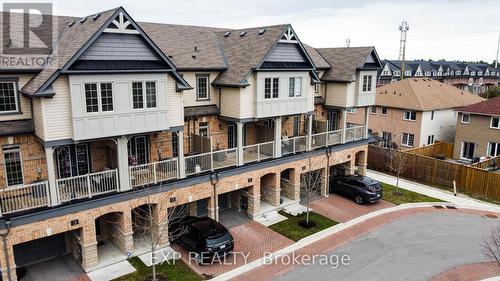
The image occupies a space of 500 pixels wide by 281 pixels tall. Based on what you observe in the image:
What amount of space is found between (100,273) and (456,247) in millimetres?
18119

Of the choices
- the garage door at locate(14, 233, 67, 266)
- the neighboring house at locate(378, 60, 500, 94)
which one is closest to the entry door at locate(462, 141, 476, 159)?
the garage door at locate(14, 233, 67, 266)

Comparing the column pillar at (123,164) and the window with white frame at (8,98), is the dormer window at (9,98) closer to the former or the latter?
the window with white frame at (8,98)

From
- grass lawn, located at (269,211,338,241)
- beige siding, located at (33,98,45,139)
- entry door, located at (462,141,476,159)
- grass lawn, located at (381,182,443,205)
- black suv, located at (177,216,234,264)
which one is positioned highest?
beige siding, located at (33,98,45,139)

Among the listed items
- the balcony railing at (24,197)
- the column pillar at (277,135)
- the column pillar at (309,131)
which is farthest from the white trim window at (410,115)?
the balcony railing at (24,197)

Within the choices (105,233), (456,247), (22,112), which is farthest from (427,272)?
(22,112)

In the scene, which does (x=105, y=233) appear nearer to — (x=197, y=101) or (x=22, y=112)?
(x=22, y=112)

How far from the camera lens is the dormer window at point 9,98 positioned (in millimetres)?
16500

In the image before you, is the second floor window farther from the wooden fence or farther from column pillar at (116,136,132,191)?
column pillar at (116,136,132,191)

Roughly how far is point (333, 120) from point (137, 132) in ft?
63.9

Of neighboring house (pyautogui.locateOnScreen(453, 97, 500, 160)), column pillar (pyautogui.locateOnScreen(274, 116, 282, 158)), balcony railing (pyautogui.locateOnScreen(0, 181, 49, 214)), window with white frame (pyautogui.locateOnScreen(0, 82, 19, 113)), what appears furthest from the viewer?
neighboring house (pyautogui.locateOnScreen(453, 97, 500, 160))

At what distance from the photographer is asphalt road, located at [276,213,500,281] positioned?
17469 mm

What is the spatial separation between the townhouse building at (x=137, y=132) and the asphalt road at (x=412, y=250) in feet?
21.2

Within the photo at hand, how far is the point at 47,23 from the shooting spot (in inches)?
795

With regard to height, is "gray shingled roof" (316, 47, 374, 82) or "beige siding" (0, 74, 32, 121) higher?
"gray shingled roof" (316, 47, 374, 82)
